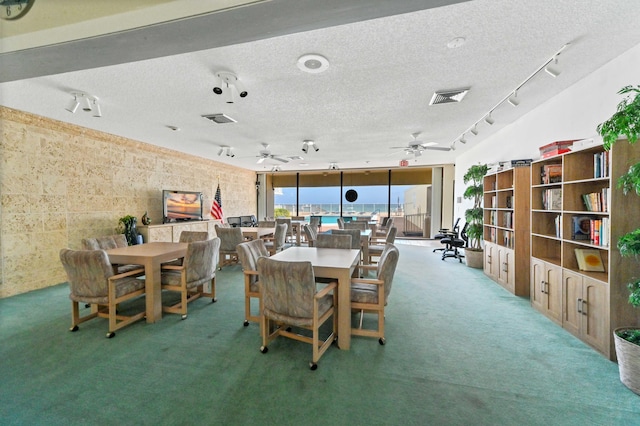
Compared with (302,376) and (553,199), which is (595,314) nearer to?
(553,199)

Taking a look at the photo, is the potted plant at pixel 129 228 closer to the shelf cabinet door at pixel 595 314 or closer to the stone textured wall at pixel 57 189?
the stone textured wall at pixel 57 189

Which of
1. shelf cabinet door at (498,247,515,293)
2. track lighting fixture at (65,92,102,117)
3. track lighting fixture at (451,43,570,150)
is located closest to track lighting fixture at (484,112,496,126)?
track lighting fixture at (451,43,570,150)

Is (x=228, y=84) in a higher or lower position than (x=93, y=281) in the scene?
higher

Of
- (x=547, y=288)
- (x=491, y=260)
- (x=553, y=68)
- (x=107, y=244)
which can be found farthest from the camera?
(x=491, y=260)

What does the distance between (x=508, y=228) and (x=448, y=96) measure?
7.92 feet

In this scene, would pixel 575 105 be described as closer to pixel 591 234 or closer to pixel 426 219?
pixel 591 234

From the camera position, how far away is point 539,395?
6.09 feet

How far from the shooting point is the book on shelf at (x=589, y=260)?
263cm

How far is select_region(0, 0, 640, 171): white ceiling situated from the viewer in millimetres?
1710

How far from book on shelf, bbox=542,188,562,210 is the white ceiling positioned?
4.28 feet

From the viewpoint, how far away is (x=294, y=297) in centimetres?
217

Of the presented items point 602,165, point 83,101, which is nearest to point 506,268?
point 602,165

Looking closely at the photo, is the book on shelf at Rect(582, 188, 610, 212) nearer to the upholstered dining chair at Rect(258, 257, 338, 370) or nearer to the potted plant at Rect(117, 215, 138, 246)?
the upholstered dining chair at Rect(258, 257, 338, 370)

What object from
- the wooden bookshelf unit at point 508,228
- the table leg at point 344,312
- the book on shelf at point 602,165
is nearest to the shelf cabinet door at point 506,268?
the wooden bookshelf unit at point 508,228
